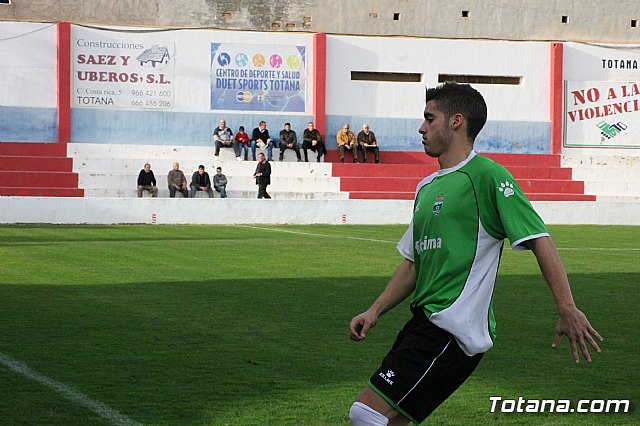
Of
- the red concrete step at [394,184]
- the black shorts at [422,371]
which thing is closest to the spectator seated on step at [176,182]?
the red concrete step at [394,184]

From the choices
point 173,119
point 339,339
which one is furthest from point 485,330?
point 173,119

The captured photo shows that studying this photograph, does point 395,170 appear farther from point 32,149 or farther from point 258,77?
point 32,149

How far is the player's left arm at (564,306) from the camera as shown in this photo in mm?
4508

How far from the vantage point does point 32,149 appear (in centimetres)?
4053

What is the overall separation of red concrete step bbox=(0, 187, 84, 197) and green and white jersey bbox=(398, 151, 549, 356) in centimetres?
3163

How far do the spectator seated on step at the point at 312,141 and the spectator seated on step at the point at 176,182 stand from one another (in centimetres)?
631

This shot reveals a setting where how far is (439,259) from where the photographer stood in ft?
16.3

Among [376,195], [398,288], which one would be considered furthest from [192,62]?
[398,288]

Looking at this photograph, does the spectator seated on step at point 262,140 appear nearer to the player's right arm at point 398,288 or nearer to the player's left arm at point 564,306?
the player's right arm at point 398,288

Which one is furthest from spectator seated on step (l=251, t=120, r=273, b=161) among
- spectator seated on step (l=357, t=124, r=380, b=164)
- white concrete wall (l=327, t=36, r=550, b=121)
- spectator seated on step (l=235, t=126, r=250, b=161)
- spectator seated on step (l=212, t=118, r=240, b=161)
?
white concrete wall (l=327, t=36, r=550, b=121)

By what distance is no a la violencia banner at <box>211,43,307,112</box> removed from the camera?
43688 mm

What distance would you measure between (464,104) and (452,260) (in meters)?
0.68

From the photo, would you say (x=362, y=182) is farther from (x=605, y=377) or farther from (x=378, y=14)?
(x=605, y=377)

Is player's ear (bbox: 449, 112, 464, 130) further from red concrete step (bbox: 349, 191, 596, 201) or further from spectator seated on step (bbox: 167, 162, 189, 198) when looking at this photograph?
red concrete step (bbox: 349, 191, 596, 201)
